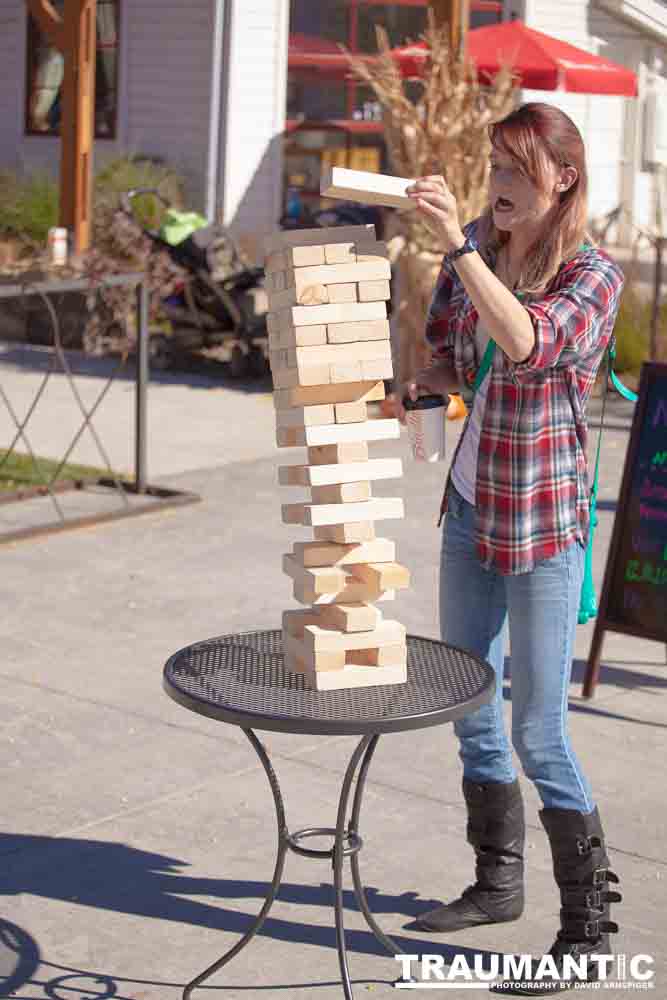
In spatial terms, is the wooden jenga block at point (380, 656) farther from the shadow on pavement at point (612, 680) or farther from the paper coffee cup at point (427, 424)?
the shadow on pavement at point (612, 680)

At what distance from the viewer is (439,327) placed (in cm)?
397

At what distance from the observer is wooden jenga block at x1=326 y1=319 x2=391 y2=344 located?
3.56 m

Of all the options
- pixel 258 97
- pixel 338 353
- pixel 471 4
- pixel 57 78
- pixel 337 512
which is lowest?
pixel 337 512

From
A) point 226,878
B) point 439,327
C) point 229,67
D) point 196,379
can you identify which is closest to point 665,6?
point 439,327

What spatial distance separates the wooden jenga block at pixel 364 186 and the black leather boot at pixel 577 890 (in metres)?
1.50

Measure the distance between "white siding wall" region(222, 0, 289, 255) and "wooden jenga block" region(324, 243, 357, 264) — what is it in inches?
540

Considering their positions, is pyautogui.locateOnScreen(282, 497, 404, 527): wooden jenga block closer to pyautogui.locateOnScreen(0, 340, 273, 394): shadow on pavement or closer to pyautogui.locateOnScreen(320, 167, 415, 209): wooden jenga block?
pyautogui.locateOnScreen(320, 167, 415, 209): wooden jenga block

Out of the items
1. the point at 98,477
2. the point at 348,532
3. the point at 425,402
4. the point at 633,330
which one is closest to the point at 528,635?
the point at 348,532

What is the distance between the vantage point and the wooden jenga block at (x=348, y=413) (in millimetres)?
3631

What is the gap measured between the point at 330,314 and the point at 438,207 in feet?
1.17

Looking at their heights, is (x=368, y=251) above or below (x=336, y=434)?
above

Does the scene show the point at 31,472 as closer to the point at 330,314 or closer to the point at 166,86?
the point at 330,314

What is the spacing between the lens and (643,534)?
19.7 feet

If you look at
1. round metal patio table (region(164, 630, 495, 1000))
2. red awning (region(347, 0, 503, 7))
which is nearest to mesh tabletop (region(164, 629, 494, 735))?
round metal patio table (region(164, 630, 495, 1000))
